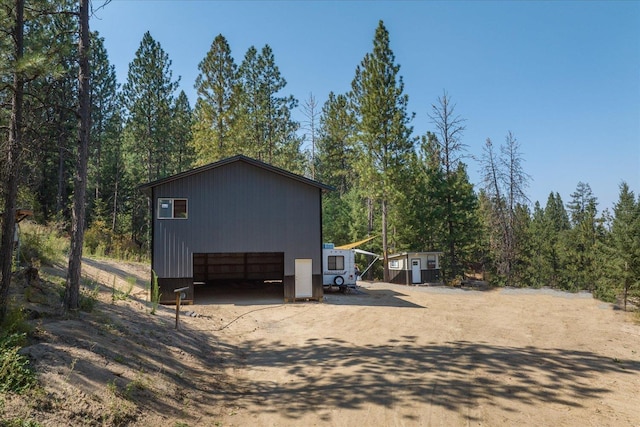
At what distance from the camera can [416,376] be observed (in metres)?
7.67

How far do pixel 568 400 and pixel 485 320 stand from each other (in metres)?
7.91

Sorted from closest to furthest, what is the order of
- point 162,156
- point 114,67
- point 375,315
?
point 375,315 < point 114,67 < point 162,156

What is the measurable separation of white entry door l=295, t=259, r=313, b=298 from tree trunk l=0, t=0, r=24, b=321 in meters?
11.1

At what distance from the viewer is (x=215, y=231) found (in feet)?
53.2

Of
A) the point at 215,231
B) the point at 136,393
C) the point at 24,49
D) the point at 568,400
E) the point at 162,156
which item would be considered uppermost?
the point at 162,156

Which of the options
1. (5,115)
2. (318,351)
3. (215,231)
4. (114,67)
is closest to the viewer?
(5,115)

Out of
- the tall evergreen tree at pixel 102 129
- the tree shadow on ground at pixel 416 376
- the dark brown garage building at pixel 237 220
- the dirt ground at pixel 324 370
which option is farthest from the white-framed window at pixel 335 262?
the tall evergreen tree at pixel 102 129

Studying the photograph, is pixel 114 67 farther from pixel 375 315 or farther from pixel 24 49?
pixel 375 315

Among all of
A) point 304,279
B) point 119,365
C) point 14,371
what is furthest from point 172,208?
point 14,371

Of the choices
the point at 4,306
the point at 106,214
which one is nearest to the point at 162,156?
the point at 106,214

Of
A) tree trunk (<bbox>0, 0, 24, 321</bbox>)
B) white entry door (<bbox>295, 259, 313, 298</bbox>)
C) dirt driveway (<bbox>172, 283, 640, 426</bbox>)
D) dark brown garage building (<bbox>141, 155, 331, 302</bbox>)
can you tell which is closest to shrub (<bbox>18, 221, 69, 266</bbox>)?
dark brown garage building (<bbox>141, 155, 331, 302</bbox>)

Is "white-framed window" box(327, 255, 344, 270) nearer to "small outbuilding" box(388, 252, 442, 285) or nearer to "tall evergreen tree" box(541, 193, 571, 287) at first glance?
"small outbuilding" box(388, 252, 442, 285)

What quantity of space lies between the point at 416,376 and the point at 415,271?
2076cm

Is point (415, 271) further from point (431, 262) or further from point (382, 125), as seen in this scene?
point (382, 125)
